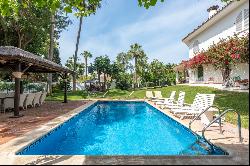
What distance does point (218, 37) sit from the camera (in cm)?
2784

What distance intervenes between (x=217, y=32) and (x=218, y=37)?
572mm

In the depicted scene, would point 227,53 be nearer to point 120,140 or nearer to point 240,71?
point 240,71

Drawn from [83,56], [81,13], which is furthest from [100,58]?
[83,56]

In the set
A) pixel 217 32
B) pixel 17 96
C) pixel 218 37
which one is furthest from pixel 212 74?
pixel 17 96

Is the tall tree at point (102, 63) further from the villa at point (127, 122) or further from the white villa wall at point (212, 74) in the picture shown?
the white villa wall at point (212, 74)

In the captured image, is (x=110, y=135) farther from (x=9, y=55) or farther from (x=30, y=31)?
(x=30, y=31)

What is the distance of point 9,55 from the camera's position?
12.0 metres

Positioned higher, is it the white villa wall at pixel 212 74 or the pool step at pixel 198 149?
the white villa wall at pixel 212 74

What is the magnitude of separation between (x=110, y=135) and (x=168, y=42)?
85.4ft

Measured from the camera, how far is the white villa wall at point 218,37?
23.3m

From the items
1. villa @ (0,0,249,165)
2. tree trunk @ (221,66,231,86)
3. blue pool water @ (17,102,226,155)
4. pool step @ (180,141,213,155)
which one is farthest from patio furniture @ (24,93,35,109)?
tree trunk @ (221,66,231,86)

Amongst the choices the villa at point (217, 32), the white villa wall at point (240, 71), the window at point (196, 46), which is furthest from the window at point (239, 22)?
the window at point (196, 46)

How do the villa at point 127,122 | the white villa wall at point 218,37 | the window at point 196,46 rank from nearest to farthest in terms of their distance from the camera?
1. the villa at point 127,122
2. the white villa wall at point 218,37
3. the window at point 196,46

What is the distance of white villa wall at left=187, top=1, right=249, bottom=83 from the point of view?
23322mm
